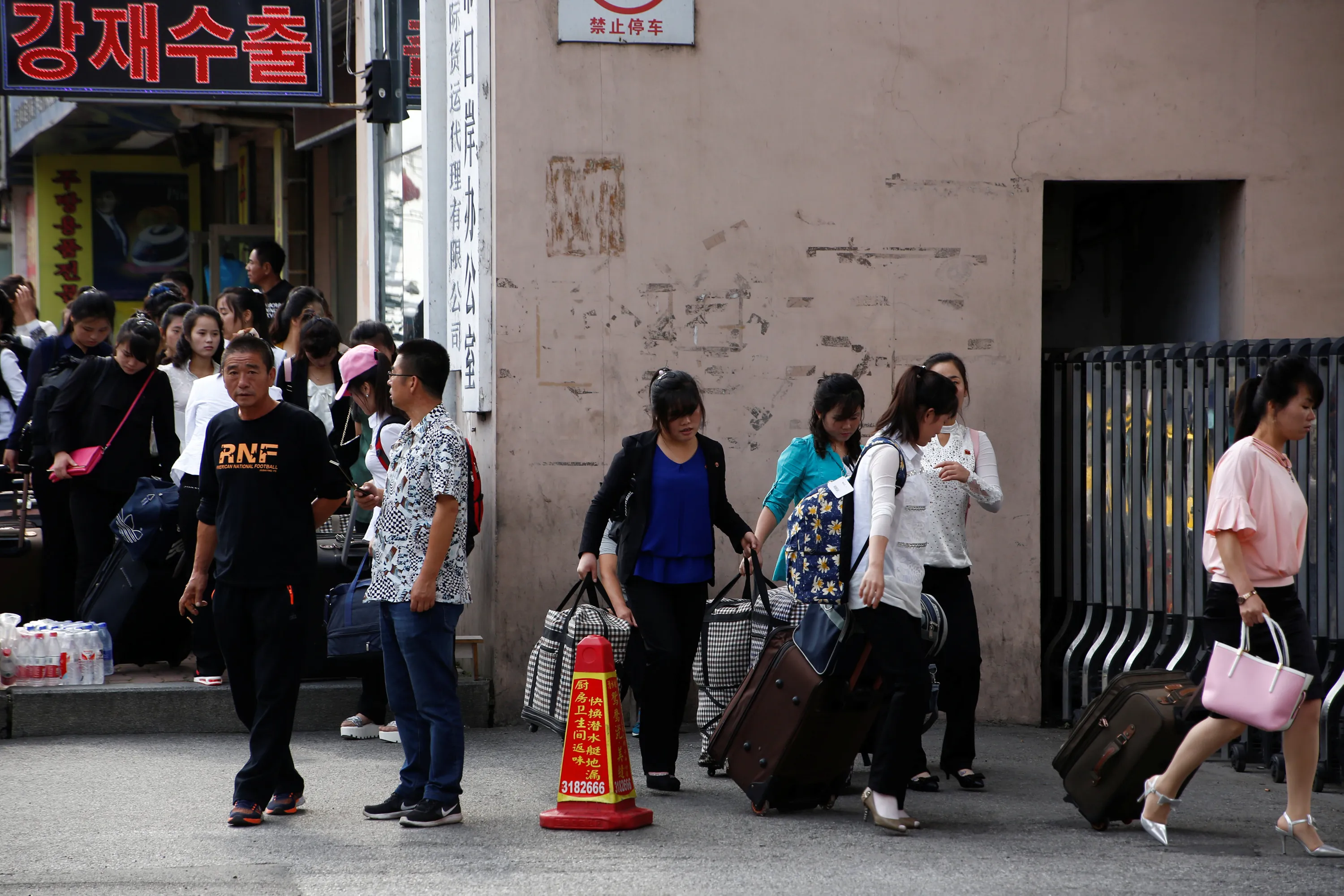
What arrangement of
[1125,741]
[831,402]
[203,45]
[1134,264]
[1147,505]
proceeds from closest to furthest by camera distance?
[1125,741] → [831,402] → [1147,505] → [203,45] → [1134,264]

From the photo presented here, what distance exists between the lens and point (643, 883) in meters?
5.27

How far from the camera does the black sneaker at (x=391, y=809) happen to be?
612cm

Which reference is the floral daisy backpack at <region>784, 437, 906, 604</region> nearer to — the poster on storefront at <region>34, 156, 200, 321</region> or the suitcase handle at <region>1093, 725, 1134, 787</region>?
the suitcase handle at <region>1093, 725, 1134, 787</region>

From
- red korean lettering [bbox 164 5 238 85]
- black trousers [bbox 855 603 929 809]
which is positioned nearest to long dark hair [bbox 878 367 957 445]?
black trousers [bbox 855 603 929 809]

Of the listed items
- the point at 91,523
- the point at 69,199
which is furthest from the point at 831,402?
the point at 69,199

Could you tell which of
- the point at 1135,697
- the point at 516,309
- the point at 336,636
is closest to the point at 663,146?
the point at 516,309

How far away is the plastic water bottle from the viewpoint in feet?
26.4

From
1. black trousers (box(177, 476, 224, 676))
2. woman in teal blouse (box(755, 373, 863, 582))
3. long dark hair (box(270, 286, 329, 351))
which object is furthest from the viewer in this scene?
long dark hair (box(270, 286, 329, 351))

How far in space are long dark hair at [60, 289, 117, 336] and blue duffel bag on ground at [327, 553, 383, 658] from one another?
110 inches

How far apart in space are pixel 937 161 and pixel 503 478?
2976 mm

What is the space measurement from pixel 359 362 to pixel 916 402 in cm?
292

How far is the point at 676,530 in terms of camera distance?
6621 mm

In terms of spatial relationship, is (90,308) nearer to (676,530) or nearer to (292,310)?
(292,310)

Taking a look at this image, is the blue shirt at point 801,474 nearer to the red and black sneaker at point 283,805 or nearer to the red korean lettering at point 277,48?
the red and black sneaker at point 283,805
